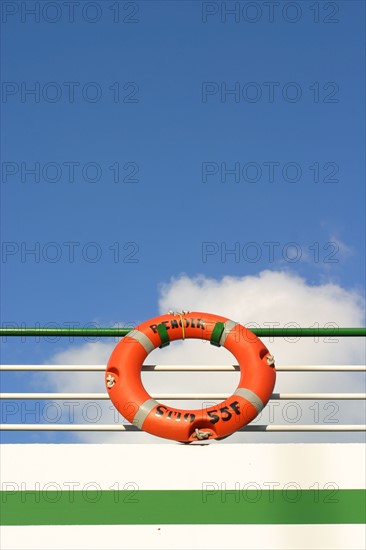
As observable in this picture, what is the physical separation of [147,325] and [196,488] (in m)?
0.89

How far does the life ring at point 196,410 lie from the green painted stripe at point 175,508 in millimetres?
295

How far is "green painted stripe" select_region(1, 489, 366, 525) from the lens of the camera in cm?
244

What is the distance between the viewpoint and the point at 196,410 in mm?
2768

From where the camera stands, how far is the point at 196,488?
8.18 ft

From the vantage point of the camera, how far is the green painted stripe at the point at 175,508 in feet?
8.00

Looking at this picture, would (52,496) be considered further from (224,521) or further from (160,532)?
(224,521)

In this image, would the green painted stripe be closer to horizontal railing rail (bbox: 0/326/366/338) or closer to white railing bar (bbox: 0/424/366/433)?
white railing bar (bbox: 0/424/366/433)

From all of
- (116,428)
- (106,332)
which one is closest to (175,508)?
(116,428)

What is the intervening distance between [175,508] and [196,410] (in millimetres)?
456

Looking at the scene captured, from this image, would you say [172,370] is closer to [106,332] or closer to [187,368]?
[187,368]

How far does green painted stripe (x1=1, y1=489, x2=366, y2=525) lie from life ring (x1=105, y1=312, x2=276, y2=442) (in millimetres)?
295

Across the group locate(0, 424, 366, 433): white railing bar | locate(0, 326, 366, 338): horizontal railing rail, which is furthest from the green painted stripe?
locate(0, 326, 366, 338): horizontal railing rail

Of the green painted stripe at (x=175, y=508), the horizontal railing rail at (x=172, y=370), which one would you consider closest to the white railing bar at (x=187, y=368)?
the horizontal railing rail at (x=172, y=370)

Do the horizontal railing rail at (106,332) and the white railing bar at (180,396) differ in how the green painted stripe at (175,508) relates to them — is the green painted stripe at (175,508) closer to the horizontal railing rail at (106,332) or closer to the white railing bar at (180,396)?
the white railing bar at (180,396)
